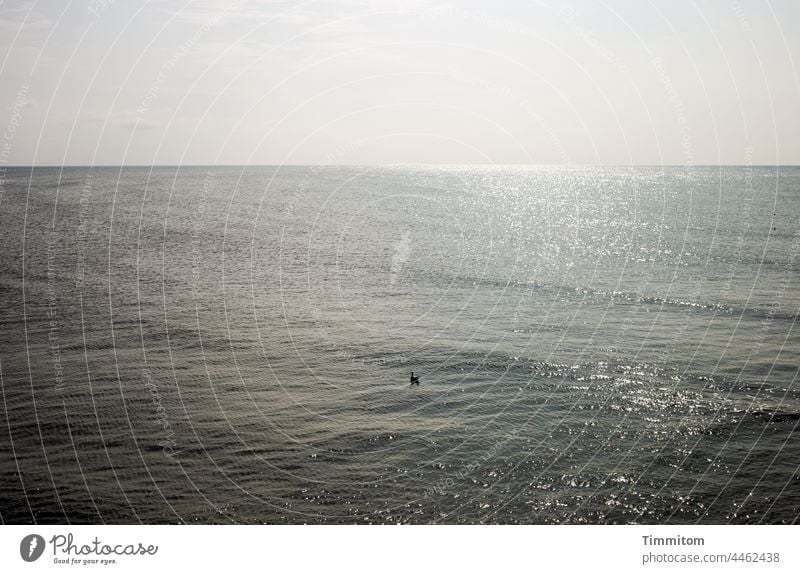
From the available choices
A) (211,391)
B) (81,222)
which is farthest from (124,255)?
(211,391)

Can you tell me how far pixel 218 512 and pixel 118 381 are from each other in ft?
66.0

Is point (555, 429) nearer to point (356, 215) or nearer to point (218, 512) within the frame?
point (218, 512)

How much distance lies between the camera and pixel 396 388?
4872 centimetres

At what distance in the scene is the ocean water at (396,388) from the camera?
1345 inches

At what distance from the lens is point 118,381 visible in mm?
47938
